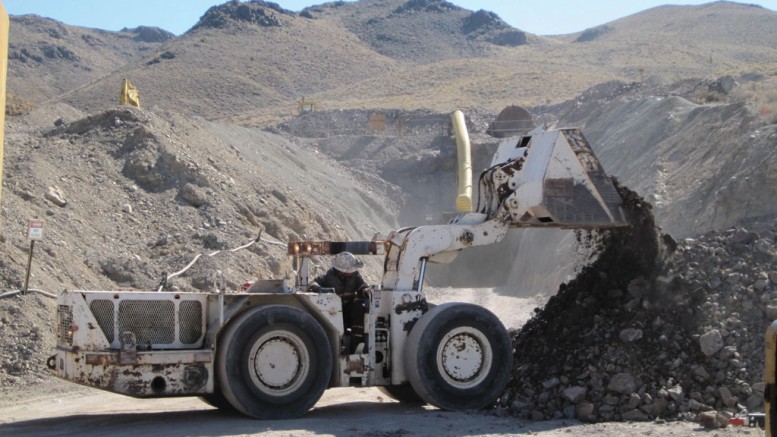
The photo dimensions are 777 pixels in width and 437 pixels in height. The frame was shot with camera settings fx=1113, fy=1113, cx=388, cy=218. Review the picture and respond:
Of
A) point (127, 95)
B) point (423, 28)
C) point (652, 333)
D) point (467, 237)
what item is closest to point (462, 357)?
point (467, 237)

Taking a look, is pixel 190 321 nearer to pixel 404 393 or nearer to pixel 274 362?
pixel 274 362

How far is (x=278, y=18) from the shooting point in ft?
364

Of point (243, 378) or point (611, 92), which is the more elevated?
point (611, 92)

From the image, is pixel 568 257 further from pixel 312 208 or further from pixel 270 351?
pixel 270 351

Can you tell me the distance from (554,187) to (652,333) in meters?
2.06

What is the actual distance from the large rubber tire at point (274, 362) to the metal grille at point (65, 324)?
1.50 meters

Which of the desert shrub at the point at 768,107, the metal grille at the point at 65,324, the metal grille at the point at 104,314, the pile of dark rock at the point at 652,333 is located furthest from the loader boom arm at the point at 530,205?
the desert shrub at the point at 768,107

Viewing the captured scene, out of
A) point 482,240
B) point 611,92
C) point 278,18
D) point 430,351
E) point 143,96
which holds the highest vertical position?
point 278,18

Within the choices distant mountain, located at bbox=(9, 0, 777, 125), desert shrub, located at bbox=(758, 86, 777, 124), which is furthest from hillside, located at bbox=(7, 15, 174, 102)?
desert shrub, located at bbox=(758, 86, 777, 124)

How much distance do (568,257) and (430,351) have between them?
17.7 metres

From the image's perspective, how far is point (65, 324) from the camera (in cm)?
1127

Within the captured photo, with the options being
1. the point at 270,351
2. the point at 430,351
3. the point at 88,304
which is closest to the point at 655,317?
the point at 430,351

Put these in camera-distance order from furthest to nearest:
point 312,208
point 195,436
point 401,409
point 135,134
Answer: point 312,208, point 135,134, point 401,409, point 195,436

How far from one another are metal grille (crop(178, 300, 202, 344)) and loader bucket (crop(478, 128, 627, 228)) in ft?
12.2
